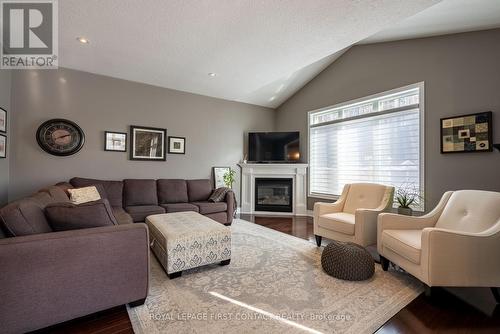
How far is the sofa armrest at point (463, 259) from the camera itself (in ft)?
5.65

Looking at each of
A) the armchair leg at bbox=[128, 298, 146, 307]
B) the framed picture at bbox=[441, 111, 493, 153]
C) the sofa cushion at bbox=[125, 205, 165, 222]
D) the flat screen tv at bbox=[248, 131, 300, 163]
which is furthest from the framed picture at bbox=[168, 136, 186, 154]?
the framed picture at bbox=[441, 111, 493, 153]

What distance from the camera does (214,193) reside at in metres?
4.27

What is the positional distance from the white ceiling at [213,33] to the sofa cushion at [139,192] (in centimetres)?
193

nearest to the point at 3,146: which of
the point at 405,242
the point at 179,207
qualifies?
the point at 179,207

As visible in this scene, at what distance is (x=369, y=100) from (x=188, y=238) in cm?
379

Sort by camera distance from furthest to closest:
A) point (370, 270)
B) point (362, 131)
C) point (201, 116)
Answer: point (201, 116)
point (362, 131)
point (370, 270)

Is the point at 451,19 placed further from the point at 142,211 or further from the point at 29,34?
the point at 29,34

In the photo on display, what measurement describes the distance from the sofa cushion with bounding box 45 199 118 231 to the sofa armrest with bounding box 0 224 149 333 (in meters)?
0.09

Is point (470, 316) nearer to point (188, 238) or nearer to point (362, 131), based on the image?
point (188, 238)

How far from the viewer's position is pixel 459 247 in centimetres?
172

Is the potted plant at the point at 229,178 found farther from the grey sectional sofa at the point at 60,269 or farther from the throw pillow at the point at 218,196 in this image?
the grey sectional sofa at the point at 60,269

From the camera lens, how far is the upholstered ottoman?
210 centimetres

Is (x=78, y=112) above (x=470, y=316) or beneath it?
above

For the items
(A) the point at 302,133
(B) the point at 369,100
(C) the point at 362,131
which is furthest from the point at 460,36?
(A) the point at 302,133
